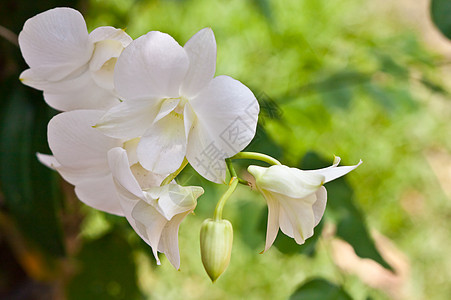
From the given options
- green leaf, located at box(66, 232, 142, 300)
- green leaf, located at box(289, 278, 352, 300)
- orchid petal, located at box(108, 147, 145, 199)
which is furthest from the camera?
green leaf, located at box(66, 232, 142, 300)

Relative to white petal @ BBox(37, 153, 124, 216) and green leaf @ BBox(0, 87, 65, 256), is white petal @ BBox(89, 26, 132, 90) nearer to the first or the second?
white petal @ BBox(37, 153, 124, 216)

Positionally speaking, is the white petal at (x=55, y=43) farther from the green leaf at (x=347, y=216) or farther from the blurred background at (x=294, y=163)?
the green leaf at (x=347, y=216)

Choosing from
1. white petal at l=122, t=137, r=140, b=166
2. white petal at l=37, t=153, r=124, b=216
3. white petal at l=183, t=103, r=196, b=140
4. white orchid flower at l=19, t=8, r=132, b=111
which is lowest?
white petal at l=37, t=153, r=124, b=216

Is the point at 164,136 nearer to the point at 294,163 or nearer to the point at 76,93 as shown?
the point at 76,93

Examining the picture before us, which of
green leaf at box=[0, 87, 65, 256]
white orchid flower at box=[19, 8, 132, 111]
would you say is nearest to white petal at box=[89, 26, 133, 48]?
white orchid flower at box=[19, 8, 132, 111]

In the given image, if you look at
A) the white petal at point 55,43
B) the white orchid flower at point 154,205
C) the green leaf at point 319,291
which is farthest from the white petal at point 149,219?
the green leaf at point 319,291

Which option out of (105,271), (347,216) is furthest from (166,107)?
(105,271)
